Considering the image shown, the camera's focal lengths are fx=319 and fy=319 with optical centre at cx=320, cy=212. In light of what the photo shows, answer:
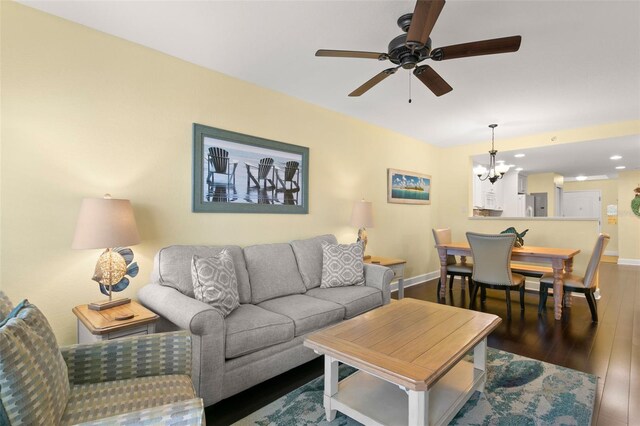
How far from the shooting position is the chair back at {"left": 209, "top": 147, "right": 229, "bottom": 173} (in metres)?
2.87

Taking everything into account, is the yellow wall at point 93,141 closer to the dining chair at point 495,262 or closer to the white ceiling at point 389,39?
the white ceiling at point 389,39

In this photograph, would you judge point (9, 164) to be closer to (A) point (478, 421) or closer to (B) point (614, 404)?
(A) point (478, 421)

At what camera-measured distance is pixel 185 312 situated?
6.06 ft

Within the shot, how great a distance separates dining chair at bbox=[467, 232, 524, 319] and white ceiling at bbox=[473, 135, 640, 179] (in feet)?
7.77

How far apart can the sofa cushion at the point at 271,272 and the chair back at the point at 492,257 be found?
7.22 feet

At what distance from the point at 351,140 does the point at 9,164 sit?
3.32 metres

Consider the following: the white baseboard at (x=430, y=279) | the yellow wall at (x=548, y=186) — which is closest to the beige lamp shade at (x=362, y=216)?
the white baseboard at (x=430, y=279)

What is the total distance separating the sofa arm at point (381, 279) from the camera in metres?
3.12

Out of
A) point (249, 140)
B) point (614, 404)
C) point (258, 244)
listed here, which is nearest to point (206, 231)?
point (258, 244)

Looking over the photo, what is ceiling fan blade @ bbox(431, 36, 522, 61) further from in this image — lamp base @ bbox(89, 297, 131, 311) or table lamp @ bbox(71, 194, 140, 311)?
lamp base @ bbox(89, 297, 131, 311)

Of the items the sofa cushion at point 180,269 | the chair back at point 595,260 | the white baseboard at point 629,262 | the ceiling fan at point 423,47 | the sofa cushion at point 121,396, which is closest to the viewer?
the sofa cushion at point 121,396

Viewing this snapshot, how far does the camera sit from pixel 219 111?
2928mm

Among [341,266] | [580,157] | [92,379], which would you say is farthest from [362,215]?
[580,157]

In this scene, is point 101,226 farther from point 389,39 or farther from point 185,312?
point 389,39
